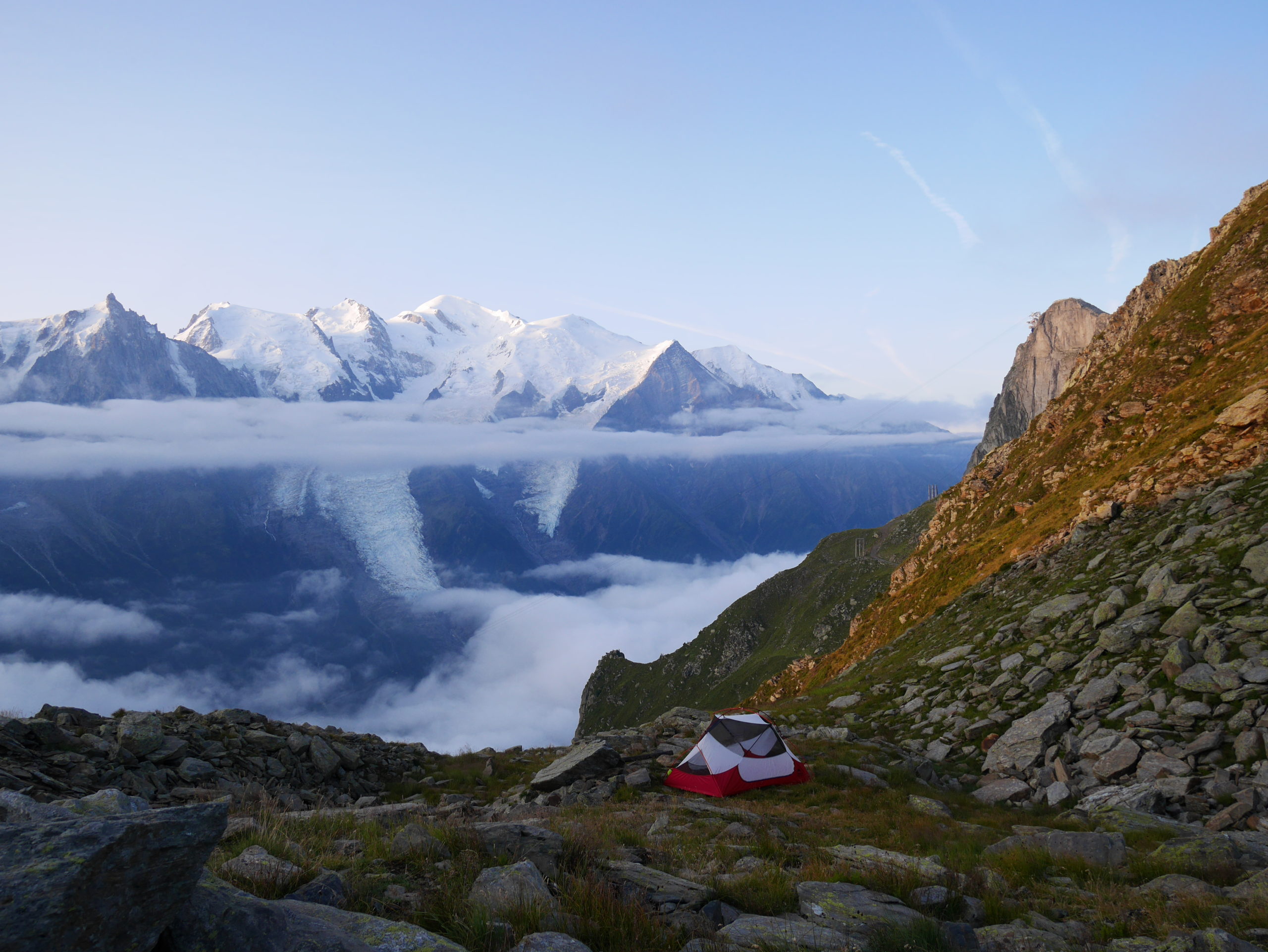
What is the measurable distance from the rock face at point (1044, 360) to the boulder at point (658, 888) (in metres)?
192

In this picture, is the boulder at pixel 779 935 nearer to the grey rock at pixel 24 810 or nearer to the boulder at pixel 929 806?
the grey rock at pixel 24 810

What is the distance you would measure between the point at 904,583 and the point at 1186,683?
46121mm

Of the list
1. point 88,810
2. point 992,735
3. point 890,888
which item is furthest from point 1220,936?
point 992,735

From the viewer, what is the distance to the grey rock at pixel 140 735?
1945 centimetres

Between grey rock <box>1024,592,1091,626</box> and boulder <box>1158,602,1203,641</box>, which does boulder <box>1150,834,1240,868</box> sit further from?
grey rock <box>1024,592,1091,626</box>

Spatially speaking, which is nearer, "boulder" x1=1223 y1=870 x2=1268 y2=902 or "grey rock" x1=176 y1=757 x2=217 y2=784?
"boulder" x1=1223 y1=870 x2=1268 y2=902

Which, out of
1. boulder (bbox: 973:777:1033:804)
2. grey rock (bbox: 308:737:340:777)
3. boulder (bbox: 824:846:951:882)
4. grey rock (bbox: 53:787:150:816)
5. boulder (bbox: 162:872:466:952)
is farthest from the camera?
grey rock (bbox: 308:737:340:777)

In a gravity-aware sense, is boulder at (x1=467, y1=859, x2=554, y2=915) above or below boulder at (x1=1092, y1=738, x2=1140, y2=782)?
above

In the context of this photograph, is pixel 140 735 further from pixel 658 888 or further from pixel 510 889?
pixel 658 888

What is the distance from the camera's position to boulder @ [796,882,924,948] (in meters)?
7.66

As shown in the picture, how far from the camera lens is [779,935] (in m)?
7.16

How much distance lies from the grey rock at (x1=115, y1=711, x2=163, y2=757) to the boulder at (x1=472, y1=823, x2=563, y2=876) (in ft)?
51.2

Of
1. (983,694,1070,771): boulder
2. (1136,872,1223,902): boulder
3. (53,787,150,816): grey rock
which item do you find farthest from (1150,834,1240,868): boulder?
(53,787,150,816): grey rock

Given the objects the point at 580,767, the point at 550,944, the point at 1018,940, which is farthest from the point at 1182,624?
the point at 550,944
